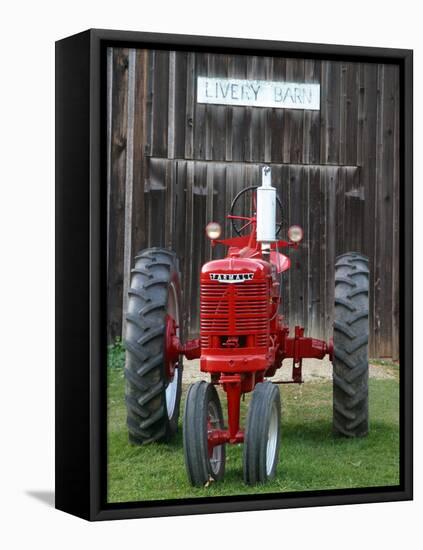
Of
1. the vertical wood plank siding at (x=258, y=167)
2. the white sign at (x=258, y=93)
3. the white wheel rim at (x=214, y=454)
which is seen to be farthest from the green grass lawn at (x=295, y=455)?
the white sign at (x=258, y=93)

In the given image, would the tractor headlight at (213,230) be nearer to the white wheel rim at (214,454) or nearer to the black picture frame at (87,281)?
the black picture frame at (87,281)

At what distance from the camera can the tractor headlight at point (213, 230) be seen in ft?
40.1

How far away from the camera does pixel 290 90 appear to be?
12461 millimetres

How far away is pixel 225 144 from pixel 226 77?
46 cm

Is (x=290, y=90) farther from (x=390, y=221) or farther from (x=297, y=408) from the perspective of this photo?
(x=297, y=408)

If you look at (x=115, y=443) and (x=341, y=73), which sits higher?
(x=341, y=73)

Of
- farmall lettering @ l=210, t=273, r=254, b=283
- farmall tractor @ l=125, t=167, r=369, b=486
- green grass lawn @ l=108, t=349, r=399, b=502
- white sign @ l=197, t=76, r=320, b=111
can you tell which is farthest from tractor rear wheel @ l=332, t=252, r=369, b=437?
white sign @ l=197, t=76, r=320, b=111

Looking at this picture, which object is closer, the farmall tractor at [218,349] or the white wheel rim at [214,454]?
the farmall tractor at [218,349]

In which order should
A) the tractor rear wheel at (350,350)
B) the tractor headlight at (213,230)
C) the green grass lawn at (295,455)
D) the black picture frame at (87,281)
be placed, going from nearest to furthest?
1. the black picture frame at (87,281)
2. the green grass lawn at (295,455)
3. the tractor headlight at (213,230)
4. the tractor rear wheel at (350,350)

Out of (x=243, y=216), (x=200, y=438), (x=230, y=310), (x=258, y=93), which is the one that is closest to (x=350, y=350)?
(x=230, y=310)

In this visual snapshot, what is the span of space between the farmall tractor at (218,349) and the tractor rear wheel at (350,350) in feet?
1.33

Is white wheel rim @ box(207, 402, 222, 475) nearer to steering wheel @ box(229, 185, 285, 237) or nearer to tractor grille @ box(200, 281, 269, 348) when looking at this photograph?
tractor grille @ box(200, 281, 269, 348)

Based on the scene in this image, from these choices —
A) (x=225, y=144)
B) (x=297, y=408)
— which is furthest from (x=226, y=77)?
(x=297, y=408)

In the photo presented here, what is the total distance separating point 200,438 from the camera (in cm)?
1180
